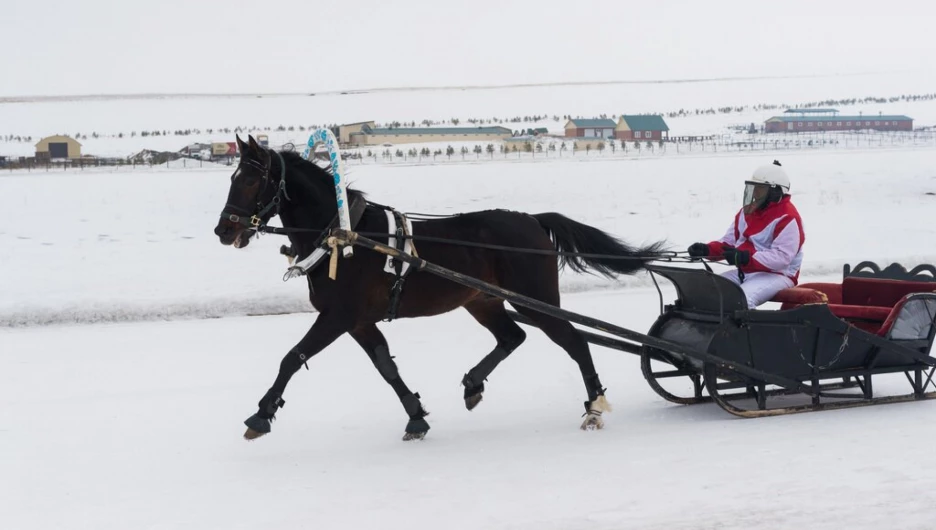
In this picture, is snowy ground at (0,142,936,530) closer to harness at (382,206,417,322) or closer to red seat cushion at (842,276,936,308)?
red seat cushion at (842,276,936,308)

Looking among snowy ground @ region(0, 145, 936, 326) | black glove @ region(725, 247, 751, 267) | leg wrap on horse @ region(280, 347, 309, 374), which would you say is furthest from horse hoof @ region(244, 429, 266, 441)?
snowy ground @ region(0, 145, 936, 326)

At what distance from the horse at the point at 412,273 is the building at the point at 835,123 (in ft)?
145

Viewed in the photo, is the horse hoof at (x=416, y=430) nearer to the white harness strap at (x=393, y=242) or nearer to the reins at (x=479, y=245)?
the white harness strap at (x=393, y=242)

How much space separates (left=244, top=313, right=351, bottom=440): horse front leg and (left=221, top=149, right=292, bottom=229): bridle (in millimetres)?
682

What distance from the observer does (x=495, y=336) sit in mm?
7094

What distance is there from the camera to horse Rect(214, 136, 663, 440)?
6.11 meters

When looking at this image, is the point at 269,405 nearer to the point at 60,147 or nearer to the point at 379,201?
the point at 379,201

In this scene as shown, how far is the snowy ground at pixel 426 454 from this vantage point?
4832 millimetres

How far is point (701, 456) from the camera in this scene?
18.6 feet

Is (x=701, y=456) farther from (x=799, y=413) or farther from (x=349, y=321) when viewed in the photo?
(x=349, y=321)

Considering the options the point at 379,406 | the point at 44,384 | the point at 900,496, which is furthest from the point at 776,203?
the point at 44,384

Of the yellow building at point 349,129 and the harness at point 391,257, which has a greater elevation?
the yellow building at point 349,129

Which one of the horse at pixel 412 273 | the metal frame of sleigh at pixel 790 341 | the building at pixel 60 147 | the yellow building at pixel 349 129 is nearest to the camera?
the horse at pixel 412 273

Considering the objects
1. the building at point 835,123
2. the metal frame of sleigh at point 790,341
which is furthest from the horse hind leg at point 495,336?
the building at point 835,123
